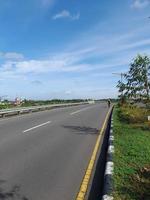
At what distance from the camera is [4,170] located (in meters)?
9.17

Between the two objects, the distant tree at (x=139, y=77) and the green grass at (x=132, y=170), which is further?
the distant tree at (x=139, y=77)

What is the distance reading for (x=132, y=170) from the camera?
363 inches

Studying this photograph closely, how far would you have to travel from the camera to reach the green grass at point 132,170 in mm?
7204

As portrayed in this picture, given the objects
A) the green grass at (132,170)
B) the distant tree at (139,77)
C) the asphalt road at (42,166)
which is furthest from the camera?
the distant tree at (139,77)

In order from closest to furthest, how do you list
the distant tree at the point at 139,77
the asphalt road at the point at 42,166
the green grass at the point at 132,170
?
the green grass at the point at 132,170 → the asphalt road at the point at 42,166 → the distant tree at the point at 139,77

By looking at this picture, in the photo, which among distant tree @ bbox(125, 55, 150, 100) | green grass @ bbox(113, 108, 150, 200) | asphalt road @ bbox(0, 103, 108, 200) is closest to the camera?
green grass @ bbox(113, 108, 150, 200)

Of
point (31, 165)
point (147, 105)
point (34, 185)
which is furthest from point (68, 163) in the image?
point (147, 105)

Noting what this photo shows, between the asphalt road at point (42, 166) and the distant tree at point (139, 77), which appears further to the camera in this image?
the distant tree at point (139, 77)

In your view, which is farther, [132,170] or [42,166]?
[42,166]

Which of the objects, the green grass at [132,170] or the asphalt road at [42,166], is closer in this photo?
the green grass at [132,170]

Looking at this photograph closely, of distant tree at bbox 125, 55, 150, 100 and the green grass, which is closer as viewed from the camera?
the green grass

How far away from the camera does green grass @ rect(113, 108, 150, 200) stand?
7204 millimetres

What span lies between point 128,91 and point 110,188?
1643 cm

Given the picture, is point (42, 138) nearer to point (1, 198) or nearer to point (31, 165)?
point (31, 165)
